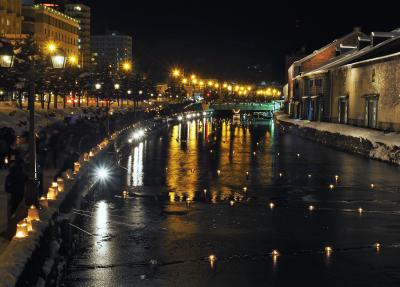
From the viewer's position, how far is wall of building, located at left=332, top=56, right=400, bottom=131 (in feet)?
127

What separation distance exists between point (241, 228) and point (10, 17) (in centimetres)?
11604

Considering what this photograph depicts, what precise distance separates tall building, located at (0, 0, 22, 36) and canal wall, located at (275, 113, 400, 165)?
278 ft

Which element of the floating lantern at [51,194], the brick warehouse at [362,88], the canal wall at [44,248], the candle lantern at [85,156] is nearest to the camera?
the canal wall at [44,248]

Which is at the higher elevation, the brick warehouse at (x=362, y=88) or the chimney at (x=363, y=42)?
the chimney at (x=363, y=42)

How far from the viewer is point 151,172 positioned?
26516 mm

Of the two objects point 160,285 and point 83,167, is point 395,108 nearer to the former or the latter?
point 83,167

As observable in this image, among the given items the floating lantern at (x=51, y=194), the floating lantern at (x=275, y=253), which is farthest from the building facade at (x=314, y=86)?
the floating lantern at (x=275, y=253)

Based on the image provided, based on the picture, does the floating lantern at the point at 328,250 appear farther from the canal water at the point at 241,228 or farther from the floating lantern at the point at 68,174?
the floating lantern at the point at 68,174

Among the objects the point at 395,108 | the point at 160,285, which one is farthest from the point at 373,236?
the point at 395,108

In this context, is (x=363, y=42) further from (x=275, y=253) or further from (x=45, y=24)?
(x=45, y=24)

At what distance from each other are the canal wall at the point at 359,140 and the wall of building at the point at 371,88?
176cm

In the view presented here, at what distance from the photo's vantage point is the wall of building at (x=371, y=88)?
38.8m

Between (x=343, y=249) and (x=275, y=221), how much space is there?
10.3ft

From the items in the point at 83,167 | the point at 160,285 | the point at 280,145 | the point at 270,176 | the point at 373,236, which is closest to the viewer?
the point at 160,285
